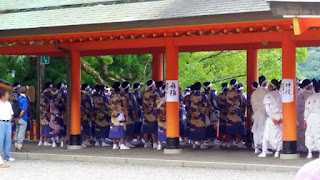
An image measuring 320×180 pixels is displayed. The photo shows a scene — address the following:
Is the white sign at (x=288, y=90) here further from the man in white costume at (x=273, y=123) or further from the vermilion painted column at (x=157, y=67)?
the vermilion painted column at (x=157, y=67)

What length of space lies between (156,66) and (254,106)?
528cm

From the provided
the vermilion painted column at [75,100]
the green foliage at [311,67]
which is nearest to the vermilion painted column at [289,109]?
the vermilion painted column at [75,100]

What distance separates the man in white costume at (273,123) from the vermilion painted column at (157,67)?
20.6ft

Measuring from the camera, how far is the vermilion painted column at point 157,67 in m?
20.2

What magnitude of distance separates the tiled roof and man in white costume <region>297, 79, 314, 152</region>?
134 inches

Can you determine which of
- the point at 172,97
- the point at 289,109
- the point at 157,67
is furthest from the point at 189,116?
the point at 289,109

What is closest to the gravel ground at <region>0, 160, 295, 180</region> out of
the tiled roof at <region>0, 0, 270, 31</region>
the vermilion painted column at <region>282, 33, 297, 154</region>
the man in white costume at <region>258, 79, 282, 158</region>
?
the vermilion painted column at <region>282, 33, 297, 154</region>

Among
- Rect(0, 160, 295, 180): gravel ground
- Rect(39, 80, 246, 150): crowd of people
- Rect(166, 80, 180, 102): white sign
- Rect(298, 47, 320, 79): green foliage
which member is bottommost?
Rect(0, 160, 295, 180): gravel ground

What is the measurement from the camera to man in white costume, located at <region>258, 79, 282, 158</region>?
561 inches

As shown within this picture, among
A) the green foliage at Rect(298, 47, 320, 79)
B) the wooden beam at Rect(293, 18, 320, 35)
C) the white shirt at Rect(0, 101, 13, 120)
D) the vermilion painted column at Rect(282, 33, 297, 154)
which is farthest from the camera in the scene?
the green foliage at Rect(298, 47, 320, 79)

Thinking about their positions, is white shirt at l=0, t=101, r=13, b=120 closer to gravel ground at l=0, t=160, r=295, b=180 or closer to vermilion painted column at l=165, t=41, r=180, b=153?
gravel ground at l=0, t=160, r=295, b=180

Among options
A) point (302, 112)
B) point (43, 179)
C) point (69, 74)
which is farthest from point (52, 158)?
point (302, 112)

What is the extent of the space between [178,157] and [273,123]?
2.21m

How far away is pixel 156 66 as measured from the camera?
2017 centimetres
